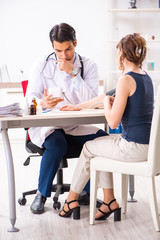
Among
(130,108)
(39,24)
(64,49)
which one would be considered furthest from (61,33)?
(39,24)

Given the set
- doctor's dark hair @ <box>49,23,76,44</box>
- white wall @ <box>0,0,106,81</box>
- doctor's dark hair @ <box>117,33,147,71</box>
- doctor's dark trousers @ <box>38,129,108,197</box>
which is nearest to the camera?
doctor's dark hair @ <box>117,33,147,71</box>

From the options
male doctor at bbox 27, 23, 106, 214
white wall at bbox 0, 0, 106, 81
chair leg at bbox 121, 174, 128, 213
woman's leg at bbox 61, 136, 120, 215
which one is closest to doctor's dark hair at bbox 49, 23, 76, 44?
male doctor at bbox 27, 23, 106, 214

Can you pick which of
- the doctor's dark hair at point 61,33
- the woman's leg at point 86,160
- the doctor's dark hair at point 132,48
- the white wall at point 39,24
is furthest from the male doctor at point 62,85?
the white wall at point 39,24

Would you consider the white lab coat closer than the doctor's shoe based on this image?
No

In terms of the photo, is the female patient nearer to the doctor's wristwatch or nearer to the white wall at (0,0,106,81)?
the doctor's wristwatch

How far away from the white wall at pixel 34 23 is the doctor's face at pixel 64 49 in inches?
121

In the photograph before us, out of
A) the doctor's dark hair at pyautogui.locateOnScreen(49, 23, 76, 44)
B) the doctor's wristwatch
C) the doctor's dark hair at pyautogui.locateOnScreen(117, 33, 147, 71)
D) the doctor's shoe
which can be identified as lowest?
the doctor's shoe

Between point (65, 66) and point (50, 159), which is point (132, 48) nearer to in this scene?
point (65, 66)

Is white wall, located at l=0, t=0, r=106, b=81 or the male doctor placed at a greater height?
white wall, located at l=0, t=0, r=106, b=81

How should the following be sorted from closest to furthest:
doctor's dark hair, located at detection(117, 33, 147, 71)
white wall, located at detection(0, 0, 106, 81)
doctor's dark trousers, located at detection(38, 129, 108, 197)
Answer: doctor's dark hair, located at detection(117, 33, 147, 71)
doctor's dark trousers, located at detection(38, 129, 108, 197)
white wall, located at detection(0, 0, 106, 81)

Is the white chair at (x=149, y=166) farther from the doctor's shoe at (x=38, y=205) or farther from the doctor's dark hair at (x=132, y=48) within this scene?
the doctor's shoe at (x=38, y=205)

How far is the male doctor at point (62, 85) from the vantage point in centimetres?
232

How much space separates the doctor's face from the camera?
8.13 feet

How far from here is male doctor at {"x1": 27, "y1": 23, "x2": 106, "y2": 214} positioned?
7.62 feet
